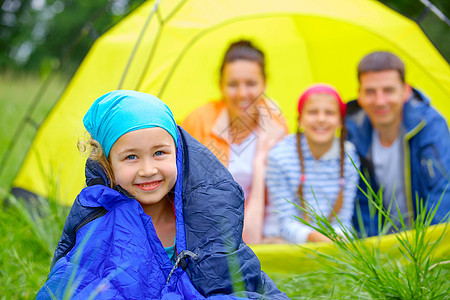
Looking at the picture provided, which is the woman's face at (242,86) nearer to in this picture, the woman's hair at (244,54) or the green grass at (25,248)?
the woman's hair at (244,54)

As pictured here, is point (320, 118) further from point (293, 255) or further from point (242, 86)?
point (293, 255)

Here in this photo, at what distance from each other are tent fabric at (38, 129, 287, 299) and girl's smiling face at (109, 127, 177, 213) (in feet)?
0.11

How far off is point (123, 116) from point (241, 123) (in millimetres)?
1144

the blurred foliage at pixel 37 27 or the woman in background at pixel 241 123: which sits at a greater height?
the blurred foliage at pixel 37 27

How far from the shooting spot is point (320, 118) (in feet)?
7.05

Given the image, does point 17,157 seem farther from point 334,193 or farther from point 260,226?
point 334,193

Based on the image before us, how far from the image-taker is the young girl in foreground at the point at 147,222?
1.16 metres

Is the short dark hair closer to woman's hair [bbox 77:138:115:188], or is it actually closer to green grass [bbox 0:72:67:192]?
woman's hair [bbox 77:138:115:188]

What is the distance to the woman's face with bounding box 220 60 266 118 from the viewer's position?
2254 millimetres

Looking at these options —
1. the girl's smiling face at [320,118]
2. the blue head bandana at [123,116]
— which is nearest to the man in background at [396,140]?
the girl's smiling face at [320,118]

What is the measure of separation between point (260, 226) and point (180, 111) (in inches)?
32.1

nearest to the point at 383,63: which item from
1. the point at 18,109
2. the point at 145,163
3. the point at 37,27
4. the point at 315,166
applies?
the point at 315,166

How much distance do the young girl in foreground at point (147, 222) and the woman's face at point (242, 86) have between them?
3.29ft

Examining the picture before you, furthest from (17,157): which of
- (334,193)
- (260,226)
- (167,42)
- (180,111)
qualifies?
(334,193)
